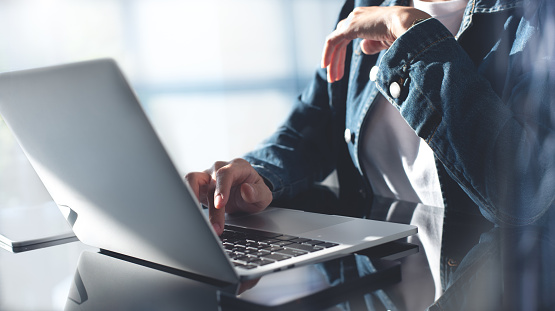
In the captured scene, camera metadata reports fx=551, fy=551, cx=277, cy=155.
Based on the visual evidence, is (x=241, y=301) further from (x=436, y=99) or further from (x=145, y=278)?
(x=436, y=99)

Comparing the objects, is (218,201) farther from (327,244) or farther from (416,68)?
(416,68)

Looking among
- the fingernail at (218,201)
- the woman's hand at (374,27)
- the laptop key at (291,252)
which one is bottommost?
the laptop key at (291,252)

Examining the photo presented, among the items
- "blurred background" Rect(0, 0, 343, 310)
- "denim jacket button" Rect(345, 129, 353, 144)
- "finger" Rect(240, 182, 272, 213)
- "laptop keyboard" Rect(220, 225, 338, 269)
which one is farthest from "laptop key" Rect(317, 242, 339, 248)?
"blurred background" Rect(0, 0, 343, 310)

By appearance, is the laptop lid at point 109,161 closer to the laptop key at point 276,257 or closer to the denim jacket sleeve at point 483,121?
the laptop key at point 276,257

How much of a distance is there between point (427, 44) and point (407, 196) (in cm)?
37

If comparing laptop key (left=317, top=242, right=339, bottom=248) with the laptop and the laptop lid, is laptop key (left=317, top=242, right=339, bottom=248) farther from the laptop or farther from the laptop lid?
the laptop lid

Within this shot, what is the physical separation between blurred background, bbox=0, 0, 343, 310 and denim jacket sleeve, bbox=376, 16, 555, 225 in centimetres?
209

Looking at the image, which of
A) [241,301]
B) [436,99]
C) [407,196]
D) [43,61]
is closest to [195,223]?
[241,301]

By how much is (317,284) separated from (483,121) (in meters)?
0.34

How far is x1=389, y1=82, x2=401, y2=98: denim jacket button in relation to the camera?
2.32 ft

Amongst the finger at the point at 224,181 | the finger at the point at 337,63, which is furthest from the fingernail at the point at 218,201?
the finger at the point at 337,63

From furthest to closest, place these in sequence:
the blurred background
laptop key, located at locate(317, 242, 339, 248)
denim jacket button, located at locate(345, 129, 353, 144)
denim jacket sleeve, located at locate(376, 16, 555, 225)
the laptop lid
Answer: the blurred background < denim jacket button, located at locate(345, 129, 353, 144) < denim jacket sleeve, located at locate(376, 16, 555, 225) < laptop key, located at locate(317, 242, 339, 248) < the laptop lid

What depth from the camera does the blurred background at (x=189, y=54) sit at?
269 centimetres

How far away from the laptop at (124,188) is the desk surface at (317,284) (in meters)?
0.02
